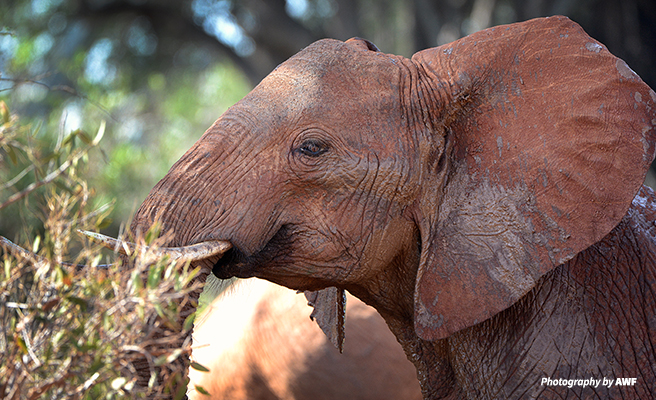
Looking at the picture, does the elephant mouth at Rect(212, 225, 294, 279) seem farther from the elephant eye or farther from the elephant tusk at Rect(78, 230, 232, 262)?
the elephant eye

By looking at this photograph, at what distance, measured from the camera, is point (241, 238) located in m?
1.99

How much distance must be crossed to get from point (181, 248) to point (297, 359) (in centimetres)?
189

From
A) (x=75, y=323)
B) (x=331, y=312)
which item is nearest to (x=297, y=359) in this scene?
(x=331, y=312)

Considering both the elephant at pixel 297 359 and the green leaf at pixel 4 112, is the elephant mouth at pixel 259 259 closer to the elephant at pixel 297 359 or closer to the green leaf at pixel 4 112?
the green leaf at pixel 4 112

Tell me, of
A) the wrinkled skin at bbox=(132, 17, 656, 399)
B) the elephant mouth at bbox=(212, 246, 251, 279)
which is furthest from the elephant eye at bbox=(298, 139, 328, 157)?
the elephant mouth at bbox=(212, 246, 251, 279)

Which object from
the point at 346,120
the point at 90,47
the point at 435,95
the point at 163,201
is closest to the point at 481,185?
the point at 435,95

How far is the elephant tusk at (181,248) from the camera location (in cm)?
163

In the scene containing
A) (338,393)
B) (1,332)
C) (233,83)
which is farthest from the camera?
(233,83)

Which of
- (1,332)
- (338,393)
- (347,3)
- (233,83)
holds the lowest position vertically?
(338,393)

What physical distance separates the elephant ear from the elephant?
149 centimetres

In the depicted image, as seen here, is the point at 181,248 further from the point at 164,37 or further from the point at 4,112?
the point at 164,37

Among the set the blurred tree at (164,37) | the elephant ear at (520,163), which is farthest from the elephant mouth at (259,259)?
the blurred tree at (164,37)

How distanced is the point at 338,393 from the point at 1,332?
2.30 metres

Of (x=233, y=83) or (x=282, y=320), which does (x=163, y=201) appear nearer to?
(x=282, y=320)
